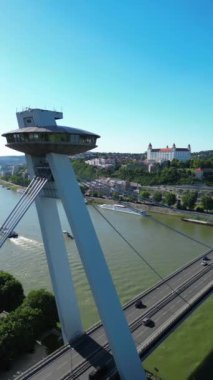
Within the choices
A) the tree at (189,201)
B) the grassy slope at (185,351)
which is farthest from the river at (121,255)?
the tree at (189,201)

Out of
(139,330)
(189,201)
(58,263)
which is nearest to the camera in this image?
(58,263)

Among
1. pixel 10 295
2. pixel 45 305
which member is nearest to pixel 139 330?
pixel 45 305

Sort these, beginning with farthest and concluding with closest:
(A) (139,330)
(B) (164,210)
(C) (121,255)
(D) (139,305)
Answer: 1. (B) (164,210)
2. (C) (121,255)
3. (D) (139,305)
4. (A) (139,330)

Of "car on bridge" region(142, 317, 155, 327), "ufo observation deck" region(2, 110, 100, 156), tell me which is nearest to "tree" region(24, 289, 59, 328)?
"car on bridge" region(142, 317, 155, 327)

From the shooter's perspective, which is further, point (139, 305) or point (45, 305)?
point (45, 305)

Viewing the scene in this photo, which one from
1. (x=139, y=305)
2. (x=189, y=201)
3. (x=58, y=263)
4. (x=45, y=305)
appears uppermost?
(x=58, y=263)

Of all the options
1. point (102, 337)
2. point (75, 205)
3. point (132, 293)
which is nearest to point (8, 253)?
point (132, 293)

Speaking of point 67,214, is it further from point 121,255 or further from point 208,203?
point 208,203

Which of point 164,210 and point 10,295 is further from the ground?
point 164,210

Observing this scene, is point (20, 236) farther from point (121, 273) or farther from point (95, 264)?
point (95, 264)
